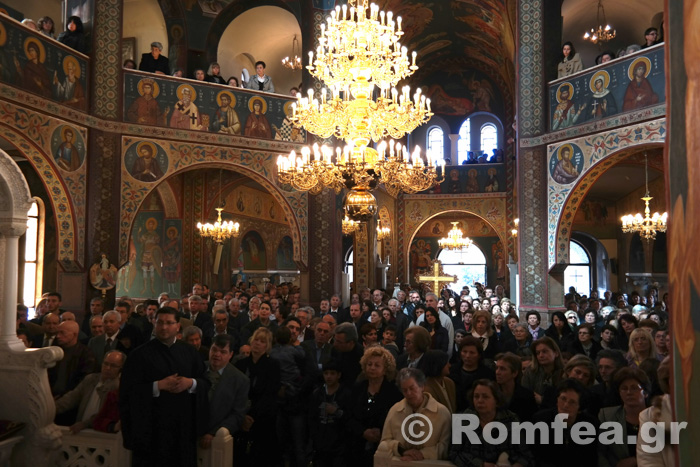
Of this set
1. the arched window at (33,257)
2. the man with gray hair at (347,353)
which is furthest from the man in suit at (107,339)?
the arched window at (33,257)

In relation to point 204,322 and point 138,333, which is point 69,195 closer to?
point 204,322

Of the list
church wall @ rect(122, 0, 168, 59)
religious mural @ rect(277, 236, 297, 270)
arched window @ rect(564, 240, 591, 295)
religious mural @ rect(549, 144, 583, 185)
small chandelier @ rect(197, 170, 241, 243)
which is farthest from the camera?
Answer: arched window @ rect(564, 240, 591, 295)

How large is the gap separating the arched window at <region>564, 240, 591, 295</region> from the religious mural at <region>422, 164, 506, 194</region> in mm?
4522

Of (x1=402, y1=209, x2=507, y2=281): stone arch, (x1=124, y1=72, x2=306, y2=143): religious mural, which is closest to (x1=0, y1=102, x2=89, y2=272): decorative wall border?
(x1=124, y1=72, x2=306, y2=143): religious mural

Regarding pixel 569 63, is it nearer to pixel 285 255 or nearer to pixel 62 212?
pixel 62 212

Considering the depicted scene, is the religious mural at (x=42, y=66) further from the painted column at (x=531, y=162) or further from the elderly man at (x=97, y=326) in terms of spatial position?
the painted column at (x=531, y=162)

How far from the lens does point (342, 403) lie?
5023 millimetres

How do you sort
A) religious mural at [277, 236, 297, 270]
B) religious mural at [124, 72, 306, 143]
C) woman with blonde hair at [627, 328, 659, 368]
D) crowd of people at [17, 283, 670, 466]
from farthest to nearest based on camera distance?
religious mural at [277, 236, 297, 270], religious mural at [124, 72, 306, 143], woman with blonde hair at [627, 328, 659, 368], crowd of people at [17, 283, 670, 466]

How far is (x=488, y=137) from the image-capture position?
27781 millimetres

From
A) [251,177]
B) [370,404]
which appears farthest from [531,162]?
[370,404]

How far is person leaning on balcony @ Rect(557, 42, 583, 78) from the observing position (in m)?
14.0

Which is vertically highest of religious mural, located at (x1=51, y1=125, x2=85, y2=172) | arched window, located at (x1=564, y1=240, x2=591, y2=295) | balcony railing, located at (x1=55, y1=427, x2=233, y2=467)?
religious mural, located at (x1=51, y1=125, x2=85, y2=172)

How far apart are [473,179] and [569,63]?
39.9 ft

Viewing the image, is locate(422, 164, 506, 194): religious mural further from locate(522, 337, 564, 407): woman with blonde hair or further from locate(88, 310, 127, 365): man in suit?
locate(522, 337, 564, 407): woman with blonde hair
